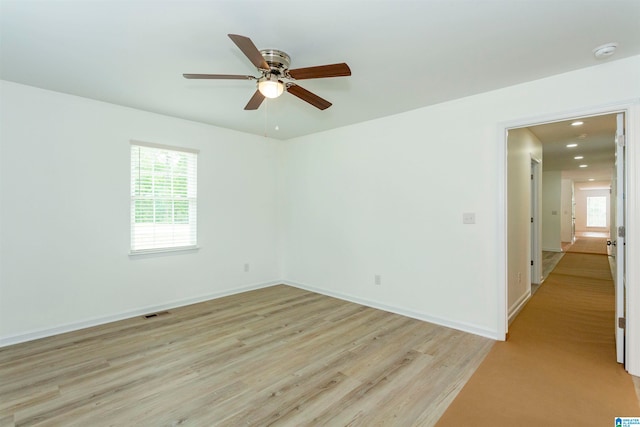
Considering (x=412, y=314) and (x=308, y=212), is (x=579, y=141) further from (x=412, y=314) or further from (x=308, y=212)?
(x=308, y=212)

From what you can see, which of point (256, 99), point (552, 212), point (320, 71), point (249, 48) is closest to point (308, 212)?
point (256, 99)

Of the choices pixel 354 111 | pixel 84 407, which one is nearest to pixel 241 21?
pixel 354 111

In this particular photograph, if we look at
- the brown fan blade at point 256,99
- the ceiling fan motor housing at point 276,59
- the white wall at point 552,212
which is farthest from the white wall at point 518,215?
the white wall at point 552,212

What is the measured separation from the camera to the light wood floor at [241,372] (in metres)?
1.97

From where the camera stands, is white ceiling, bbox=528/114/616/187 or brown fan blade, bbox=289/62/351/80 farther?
white ceiling, bbox=528/114/616/187

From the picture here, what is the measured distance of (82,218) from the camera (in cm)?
337

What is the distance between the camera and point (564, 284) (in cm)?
528

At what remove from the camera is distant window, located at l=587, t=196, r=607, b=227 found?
49.1 ft

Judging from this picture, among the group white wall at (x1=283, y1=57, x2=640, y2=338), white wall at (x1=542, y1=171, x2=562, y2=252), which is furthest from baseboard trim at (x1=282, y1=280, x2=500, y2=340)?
white wall at (x1=542, y1=171, x2=562, y2=252)

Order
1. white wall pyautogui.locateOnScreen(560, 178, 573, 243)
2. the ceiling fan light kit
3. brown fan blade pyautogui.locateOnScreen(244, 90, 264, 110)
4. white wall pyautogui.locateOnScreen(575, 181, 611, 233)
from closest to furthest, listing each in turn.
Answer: the ceiling fan light kit → brown fan blade pyautogui.locateOnScreen(244, 90, 264, 110) → white wall pyautogui.locateOnScreen(560, 178, 573, 243) → white wall pyautogui.locateOnScreen(575, 181, 611, 233)

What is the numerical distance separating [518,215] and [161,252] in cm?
484

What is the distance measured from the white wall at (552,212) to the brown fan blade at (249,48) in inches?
385

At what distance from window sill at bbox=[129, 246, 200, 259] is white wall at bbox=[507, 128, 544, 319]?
416cm

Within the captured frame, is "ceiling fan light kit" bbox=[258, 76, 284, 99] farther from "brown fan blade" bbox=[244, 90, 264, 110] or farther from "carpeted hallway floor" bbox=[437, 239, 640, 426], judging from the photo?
"carpeted hallway floor" bbox=[437, 239, 640, 426]
